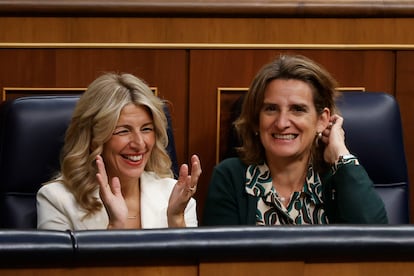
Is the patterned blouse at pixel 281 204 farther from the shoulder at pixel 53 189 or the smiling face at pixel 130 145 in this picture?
the shoulder at pixel 53 189

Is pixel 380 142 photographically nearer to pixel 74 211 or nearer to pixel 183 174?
pixel 183 174

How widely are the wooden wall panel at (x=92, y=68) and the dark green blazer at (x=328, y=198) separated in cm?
34

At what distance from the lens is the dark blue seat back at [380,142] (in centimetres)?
210

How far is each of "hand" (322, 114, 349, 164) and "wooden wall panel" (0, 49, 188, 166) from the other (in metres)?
0.43

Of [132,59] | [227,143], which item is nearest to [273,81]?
[227,143]

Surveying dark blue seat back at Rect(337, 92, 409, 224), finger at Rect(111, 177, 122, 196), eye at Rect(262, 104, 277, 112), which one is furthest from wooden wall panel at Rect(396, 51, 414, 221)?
finger at Rect(111, 177, 122, 196)

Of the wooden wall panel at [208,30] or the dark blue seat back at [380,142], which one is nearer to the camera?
the dark blue seat back at [380,142]

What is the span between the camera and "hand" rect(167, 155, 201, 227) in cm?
187

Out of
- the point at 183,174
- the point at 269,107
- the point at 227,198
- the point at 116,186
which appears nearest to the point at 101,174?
the point at 116,186

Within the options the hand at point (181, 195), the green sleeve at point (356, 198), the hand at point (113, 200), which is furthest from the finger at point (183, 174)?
the green sleeve at point (356, 198)

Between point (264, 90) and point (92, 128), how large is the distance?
366 mm

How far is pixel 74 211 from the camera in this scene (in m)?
1.95

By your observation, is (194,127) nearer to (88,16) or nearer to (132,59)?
(132,59)

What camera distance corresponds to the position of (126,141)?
1.97 m
